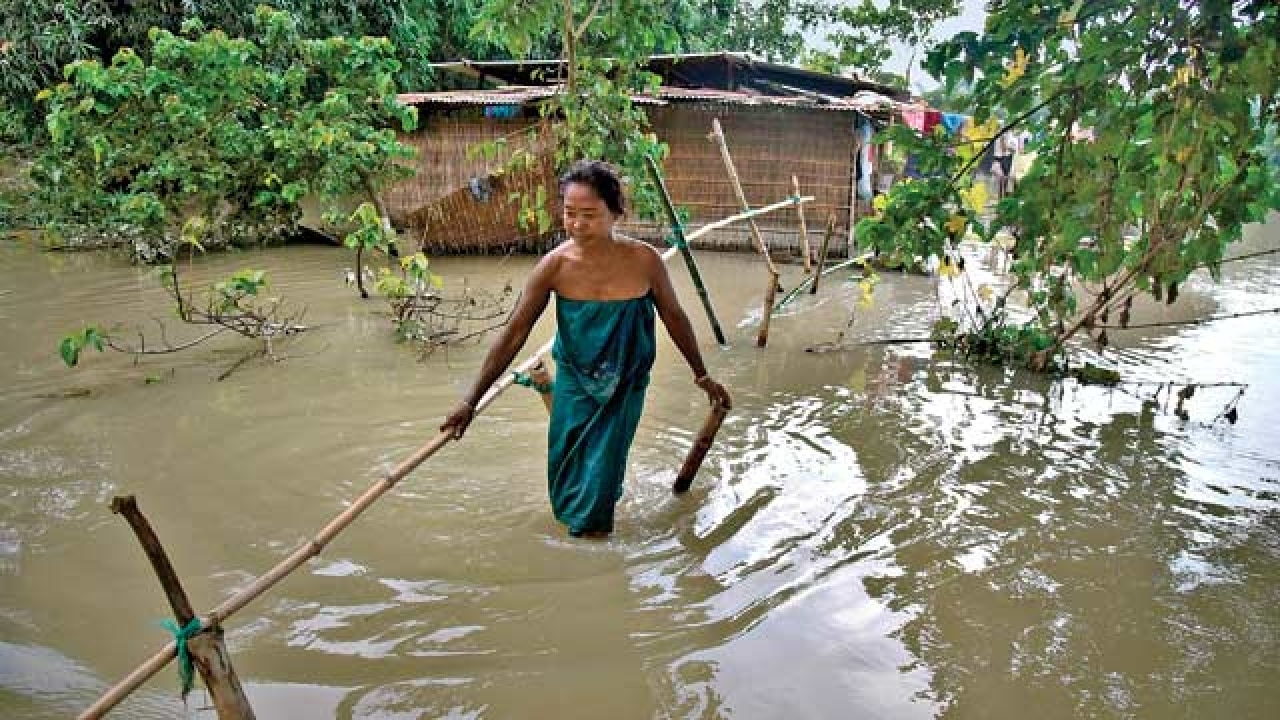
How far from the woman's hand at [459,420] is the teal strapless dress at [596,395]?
15.6 inches

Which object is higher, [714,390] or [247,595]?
[714,390]

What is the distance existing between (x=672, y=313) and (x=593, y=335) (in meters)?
0.31

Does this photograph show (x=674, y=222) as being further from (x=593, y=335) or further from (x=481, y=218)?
(x=481, y=218)

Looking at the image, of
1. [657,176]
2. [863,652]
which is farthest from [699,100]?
[863,652]

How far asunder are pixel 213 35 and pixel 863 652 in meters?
6.14

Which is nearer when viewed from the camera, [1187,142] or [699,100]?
[1187,142]

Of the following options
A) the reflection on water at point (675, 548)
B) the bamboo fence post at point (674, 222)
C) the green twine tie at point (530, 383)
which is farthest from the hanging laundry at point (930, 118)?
the green twine tie at point (530, 383)

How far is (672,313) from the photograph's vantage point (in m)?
3.19

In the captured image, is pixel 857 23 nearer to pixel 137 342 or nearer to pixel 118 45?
pixel 137 342

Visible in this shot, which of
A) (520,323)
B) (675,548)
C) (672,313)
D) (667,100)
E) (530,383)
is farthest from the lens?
(667,100)

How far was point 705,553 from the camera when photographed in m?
3.32

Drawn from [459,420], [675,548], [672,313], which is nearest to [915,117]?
[672,313]

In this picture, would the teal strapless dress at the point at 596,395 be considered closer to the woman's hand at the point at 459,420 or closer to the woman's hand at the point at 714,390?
the woman's hand at the point at 714,390

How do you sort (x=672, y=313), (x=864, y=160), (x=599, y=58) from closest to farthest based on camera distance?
1. (x=672, y=313)
2. (x=599, y=58)
3. (x=864, y=160)
